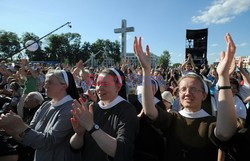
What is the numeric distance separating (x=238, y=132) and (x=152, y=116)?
743mm

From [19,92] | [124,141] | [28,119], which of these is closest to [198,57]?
[19,92]

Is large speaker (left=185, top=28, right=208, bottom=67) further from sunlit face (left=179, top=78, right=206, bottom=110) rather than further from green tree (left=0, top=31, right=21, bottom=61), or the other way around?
green tree (left=0, top=31, right=21, bottom=61)

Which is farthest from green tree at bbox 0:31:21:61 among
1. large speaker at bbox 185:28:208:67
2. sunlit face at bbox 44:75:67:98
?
sunlit face at bbox 44:75:67:98

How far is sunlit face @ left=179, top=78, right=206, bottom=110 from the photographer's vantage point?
204 cm

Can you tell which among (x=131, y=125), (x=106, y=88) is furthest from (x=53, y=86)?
(x=131, y=125)

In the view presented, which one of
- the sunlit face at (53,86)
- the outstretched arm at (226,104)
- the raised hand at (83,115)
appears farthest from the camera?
the sunlit face at (53,86)

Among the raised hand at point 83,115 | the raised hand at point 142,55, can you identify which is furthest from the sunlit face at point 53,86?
the raised hand at point 142,55

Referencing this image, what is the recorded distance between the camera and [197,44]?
20375 mm

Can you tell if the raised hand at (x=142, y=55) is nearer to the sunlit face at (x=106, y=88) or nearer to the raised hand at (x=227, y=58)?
the sunlit face at (x=106, y=88)

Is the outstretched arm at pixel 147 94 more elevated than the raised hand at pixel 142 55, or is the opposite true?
the raised hand at pixel 142 55

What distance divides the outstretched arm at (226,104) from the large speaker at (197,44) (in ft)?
60.4

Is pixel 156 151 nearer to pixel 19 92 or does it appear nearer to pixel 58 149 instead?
pixel 58 149

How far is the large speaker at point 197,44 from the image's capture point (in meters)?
19.6

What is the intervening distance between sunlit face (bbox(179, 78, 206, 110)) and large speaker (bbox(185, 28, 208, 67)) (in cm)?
1820
